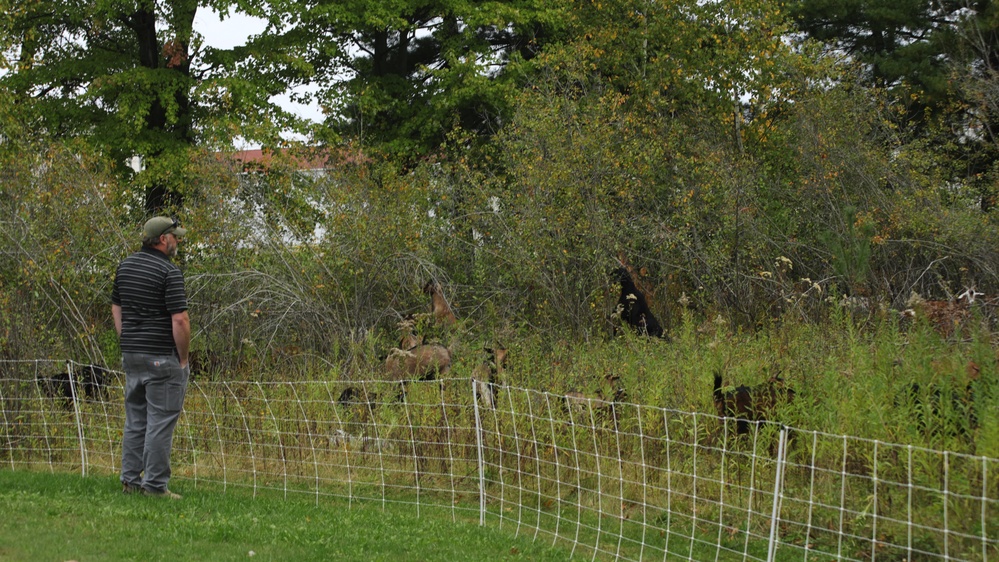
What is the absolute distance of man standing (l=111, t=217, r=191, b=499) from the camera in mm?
7293

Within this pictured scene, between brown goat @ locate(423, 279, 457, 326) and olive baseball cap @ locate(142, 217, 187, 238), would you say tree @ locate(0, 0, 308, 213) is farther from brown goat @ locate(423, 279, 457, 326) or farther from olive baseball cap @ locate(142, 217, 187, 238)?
olive baseball cap @ locate(142, 217, 187, 238)

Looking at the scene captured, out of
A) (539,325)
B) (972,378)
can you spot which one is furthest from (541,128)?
(972,378)

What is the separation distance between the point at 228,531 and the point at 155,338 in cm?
161

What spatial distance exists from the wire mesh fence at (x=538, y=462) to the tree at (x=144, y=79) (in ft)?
35.3

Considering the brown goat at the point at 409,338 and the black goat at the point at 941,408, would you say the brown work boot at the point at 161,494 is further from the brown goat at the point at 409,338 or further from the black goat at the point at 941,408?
the black goat at the point at 941,408

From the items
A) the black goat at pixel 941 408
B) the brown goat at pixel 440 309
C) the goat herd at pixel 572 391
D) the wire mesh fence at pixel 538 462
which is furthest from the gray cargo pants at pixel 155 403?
the black goat at pixel 941 408

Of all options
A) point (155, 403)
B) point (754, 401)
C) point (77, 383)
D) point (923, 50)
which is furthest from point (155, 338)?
point (923, 50)

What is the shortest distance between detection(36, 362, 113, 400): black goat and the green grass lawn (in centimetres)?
213

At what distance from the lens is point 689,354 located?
9320mm

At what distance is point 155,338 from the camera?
735cm

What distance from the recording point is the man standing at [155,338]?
287 inches

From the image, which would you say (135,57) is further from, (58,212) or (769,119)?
(769,119)

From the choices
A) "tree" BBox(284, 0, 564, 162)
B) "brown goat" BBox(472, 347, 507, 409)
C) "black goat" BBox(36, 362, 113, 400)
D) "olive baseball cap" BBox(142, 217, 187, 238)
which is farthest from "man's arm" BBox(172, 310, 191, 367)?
"tree" BBox(284, 0, 564, 162)

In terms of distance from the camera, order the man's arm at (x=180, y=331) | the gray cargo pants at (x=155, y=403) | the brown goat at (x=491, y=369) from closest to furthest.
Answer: the man's arm at (x=180, y=331)
the gray cargo pants at (x=155, y=403)
the brown goat at (x=491, y=369)
